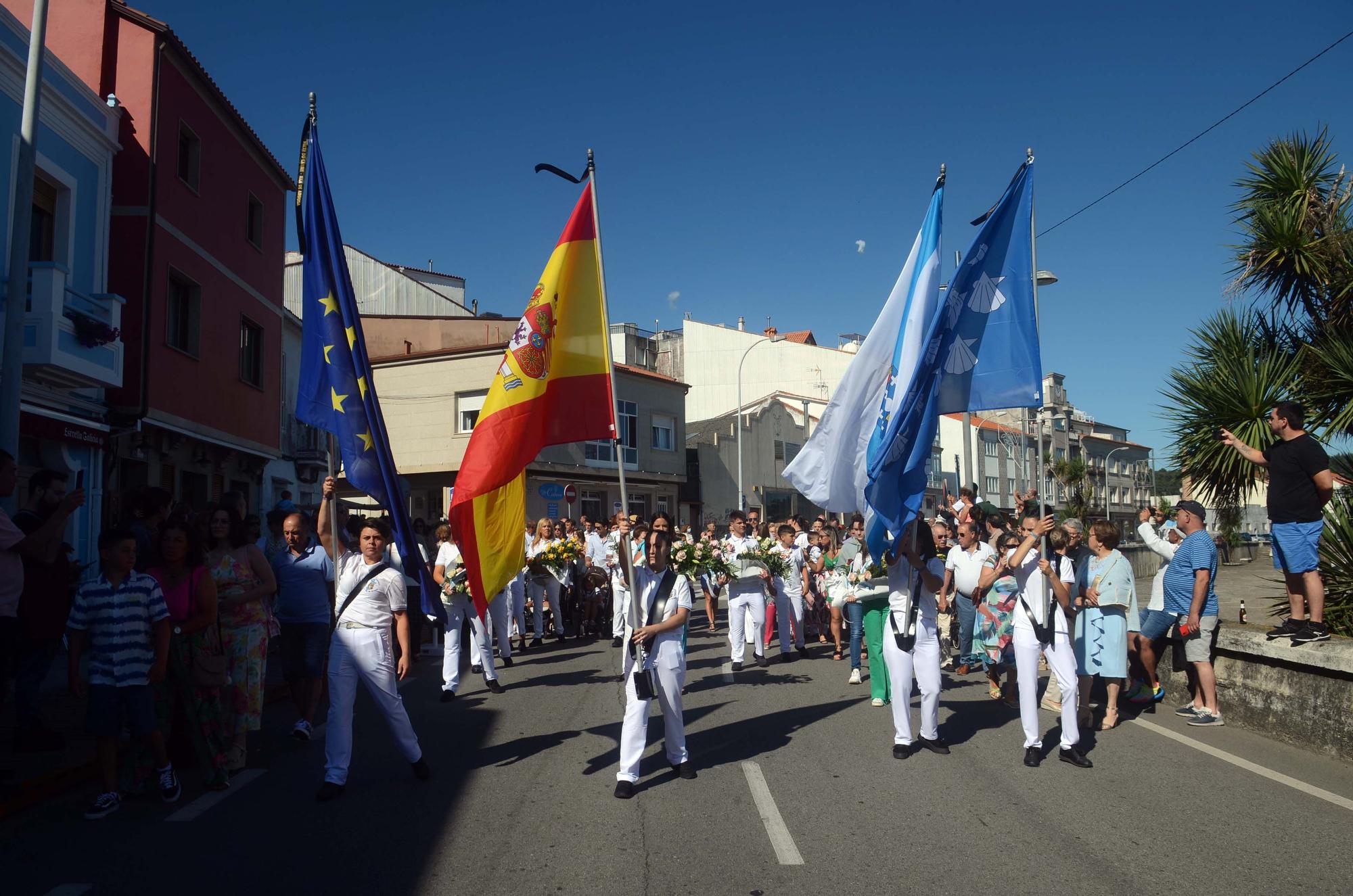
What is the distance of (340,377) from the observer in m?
7.08

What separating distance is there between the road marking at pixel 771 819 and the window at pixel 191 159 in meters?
16.1

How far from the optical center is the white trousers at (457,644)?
1059cm

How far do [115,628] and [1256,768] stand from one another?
7.48 m

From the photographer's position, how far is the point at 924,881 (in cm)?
475

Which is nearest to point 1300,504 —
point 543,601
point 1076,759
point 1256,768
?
point 1256,768

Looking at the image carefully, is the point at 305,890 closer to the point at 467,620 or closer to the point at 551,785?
the point at 551,785

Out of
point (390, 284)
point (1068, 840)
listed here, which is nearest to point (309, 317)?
point (1068, 840)

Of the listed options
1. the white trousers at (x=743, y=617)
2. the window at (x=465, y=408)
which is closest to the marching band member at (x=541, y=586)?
the white trousers at (x=743, y=617)

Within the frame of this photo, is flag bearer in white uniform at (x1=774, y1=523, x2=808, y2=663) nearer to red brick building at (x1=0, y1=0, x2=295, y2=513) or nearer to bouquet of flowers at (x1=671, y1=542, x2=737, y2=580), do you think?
bouquet of flowers at (x1=671, y1=542, x2=737, y2=580)

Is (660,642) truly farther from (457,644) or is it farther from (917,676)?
(457,644)

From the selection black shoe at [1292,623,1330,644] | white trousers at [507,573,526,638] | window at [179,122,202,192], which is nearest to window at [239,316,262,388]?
window at [179,122,202,192]

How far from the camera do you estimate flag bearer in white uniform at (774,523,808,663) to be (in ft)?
45.4

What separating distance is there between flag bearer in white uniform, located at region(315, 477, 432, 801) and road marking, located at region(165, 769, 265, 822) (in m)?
0.68

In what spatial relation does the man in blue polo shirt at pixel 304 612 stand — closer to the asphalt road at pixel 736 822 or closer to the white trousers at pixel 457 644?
the asphalt road at pixel 736 822
